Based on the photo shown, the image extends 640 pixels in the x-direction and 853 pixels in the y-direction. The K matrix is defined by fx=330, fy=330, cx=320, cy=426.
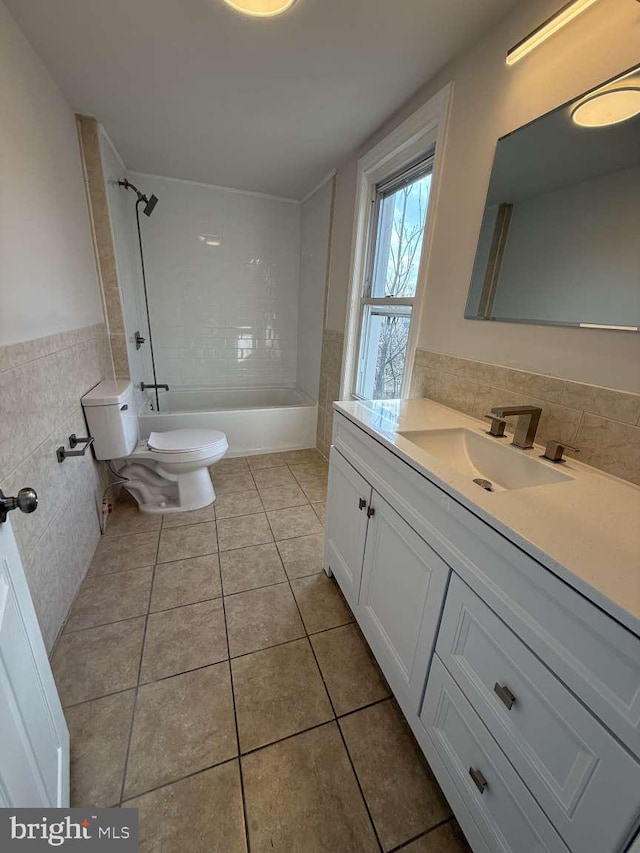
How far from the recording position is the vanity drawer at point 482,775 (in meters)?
0.64

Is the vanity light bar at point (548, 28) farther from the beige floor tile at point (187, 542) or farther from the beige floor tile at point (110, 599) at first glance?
the beige floor tile at point (110, 599)

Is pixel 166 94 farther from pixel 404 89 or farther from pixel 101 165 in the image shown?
pixel 404 89

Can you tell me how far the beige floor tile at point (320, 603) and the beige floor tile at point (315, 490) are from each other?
27.1 inches

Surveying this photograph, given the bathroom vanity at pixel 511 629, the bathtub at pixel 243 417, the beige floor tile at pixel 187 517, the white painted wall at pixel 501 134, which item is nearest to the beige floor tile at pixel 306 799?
the bathroom vanity at pixel 511 629

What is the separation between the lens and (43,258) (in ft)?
4.57

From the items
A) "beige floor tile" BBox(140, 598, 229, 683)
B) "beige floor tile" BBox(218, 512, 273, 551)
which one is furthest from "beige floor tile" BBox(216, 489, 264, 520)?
"beige floor tile" BBox(140, 598, 229, 683)

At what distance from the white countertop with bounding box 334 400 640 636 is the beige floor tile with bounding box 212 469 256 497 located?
162cm

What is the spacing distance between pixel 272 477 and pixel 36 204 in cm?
199

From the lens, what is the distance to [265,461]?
2.89 meters

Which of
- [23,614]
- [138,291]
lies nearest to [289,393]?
[138,291]

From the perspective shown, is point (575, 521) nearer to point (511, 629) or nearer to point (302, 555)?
point (511, 629)

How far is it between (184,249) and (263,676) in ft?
10.9

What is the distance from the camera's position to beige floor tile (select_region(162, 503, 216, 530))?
2.03 metres

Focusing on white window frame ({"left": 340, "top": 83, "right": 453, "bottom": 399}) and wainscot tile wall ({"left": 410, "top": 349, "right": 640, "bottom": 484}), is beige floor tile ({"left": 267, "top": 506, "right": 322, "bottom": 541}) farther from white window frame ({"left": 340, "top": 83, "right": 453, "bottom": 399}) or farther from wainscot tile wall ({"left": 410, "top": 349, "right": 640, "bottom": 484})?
wainscot tile wall ({"left": 410, "top": 349, "right": 640, "bottom": 484})
